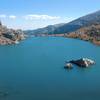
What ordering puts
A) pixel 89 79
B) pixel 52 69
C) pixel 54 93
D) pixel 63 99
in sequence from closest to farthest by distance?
pixel 63 99
pixel 54 93
pixel 89 79
pixel 52 69

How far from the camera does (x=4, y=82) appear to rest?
92.6 m

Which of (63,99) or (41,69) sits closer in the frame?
(63,99)

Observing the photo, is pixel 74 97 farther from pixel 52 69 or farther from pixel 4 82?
pixel 52 69

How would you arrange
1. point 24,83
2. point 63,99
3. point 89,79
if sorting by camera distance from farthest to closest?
point 89,79 < point 24,83 < point 63,99

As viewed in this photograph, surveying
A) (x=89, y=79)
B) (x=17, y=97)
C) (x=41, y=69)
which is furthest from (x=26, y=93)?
(x=41, y=69)

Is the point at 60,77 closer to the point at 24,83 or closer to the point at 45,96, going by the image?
the point at 24,83

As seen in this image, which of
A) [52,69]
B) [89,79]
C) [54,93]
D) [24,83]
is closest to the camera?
[54,93]

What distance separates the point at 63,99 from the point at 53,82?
708 inches

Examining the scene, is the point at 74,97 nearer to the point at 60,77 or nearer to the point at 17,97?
the point at 17,97

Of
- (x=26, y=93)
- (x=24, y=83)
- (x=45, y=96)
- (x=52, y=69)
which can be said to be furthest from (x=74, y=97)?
(x=52, y=69)

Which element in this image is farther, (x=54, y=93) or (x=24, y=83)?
(x=24, y=83)

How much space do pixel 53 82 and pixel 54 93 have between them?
12.6 metres

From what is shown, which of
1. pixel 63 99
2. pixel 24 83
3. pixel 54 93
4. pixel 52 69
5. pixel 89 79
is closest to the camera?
pixel 63 99

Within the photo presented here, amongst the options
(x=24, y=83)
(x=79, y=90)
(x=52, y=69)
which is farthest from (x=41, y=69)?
(x=79, y=90)
